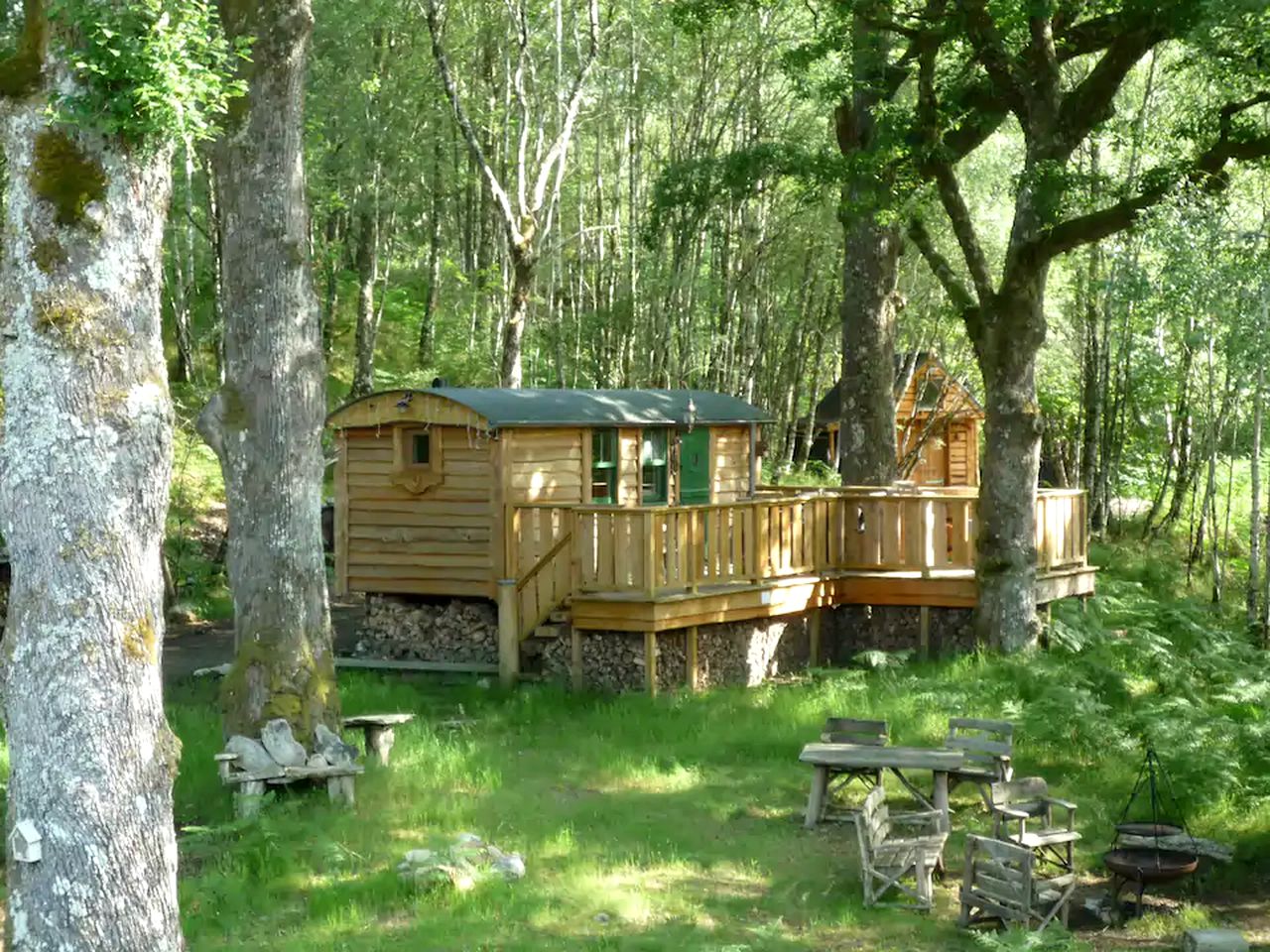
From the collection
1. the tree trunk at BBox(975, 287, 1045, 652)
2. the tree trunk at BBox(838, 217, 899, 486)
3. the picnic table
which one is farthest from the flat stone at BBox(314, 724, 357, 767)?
the tree trunk at BBox(838, 217, 899, 486)

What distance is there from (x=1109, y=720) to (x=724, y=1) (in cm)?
940

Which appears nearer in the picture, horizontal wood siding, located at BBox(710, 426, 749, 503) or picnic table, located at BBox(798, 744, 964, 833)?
picnic table, located at BBox(798, 744, 964, 833)

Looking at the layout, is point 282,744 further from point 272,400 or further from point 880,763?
point 880,763

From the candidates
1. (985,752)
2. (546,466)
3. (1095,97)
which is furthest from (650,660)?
(1095,97)

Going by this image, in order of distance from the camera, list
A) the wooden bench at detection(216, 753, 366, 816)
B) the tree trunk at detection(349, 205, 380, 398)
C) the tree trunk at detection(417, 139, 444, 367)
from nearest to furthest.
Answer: the wooden bench at detection(216, 753, 366, 816) → the tree trunk at detection(349, 205, 380, 398) → the tree trunk at detection(417, 139, 444, 367)

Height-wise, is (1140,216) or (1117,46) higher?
(1117,46)

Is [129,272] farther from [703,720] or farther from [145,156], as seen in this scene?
[703,720]

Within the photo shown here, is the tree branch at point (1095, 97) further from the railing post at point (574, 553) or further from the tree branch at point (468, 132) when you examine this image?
the tree branch at point (468, 132)

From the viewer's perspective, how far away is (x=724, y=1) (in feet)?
56.7

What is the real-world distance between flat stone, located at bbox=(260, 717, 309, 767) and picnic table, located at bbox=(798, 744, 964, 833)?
387 centimetres

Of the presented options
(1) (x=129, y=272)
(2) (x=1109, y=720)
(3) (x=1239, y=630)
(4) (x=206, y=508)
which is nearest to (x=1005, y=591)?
(2) (x=1109, y=720)

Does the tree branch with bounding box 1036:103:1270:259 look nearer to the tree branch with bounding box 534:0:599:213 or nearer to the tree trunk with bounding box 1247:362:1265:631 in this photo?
the tree trunk with bounding box 1247:362:1265:631

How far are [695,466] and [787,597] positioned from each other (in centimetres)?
304

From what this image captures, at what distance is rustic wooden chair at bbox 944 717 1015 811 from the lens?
37.1 feet
